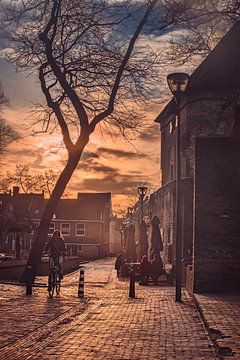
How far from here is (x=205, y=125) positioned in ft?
114

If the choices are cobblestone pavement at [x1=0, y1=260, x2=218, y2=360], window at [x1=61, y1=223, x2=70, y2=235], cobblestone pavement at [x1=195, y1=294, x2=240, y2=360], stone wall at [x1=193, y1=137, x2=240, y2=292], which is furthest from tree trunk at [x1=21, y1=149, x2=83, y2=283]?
window at [x1=61, y1=223, x2=70, y2=235]

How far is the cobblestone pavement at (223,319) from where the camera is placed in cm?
827

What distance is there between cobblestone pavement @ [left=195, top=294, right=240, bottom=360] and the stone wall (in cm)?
101

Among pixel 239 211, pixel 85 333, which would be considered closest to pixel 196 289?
pixel 239 211

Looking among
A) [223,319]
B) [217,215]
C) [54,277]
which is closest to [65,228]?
[54,277]

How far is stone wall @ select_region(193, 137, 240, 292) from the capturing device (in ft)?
57.1

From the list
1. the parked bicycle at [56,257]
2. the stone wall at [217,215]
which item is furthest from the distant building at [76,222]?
the stone wall at [217,215]

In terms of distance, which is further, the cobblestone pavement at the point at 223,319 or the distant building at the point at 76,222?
the distant building at the point at 76,222

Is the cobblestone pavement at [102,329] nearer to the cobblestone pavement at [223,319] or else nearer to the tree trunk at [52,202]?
the cobblestone pavement at [223,319]

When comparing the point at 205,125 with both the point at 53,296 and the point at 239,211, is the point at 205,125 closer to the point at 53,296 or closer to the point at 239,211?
the point at 239,211

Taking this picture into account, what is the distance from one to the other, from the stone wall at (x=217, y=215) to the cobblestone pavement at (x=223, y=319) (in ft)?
3.30

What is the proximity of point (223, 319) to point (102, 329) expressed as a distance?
2.32 m

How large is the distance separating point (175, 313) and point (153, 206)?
30739mm

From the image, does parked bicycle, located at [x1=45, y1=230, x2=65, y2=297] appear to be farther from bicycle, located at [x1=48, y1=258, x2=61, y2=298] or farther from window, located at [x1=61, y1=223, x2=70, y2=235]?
window, located at [x1=61, y1=223, x2=70, y2=235]
